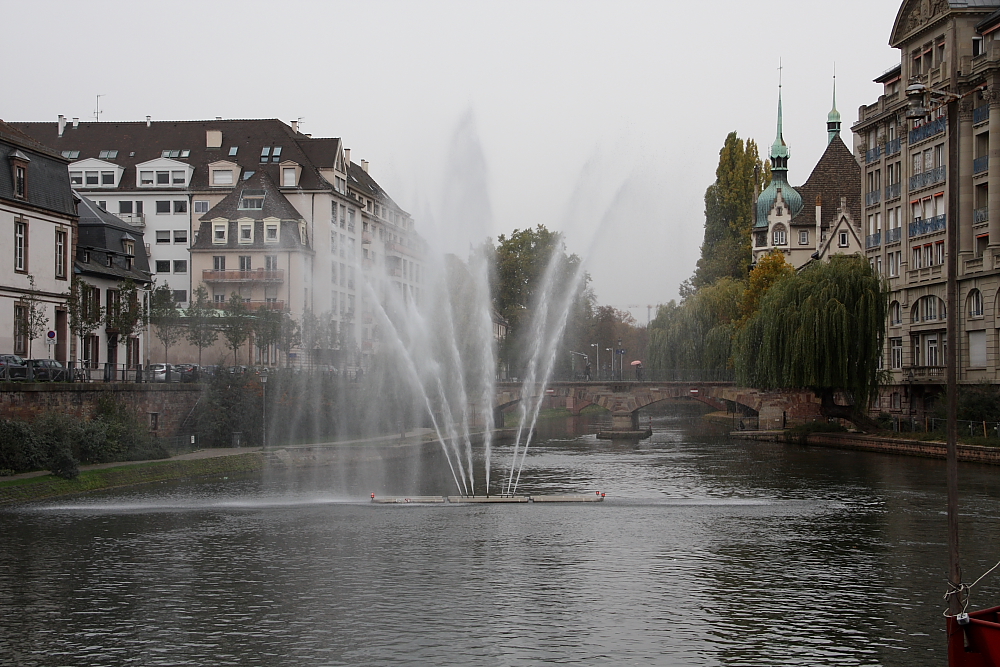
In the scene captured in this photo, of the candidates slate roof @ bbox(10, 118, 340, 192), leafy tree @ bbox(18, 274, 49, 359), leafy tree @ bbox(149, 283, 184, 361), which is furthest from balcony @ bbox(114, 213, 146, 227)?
leafy tree @ bbox(18, 274, 49, 359)

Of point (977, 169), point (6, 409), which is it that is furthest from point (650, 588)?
point (977, 169)

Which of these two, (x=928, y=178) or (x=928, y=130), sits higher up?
(x=928, y=130)

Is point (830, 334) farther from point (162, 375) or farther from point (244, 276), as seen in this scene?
point (244, 276)

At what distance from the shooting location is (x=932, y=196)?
76.4 meters

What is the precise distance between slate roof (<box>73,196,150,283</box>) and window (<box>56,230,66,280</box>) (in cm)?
440

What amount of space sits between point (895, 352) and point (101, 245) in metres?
55.1

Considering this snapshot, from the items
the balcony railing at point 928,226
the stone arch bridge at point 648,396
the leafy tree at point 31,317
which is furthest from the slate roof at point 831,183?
the leafy tree at point 31,317

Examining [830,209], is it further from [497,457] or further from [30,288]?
[30,288]

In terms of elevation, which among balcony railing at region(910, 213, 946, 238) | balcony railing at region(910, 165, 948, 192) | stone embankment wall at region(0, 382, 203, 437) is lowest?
stone embankment wall at region(0, 382, 203, 437)

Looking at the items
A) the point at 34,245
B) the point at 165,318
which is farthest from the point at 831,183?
the point at 34,245

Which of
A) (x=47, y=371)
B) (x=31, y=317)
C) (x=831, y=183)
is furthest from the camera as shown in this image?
(x=831, y=183)

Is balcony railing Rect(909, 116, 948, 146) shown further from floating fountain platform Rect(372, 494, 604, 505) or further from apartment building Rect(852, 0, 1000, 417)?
floating fountain platform Rect(372, 494, 604, 505)

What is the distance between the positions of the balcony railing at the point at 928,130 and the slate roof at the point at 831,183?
201 ft

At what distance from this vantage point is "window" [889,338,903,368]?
8244cm
